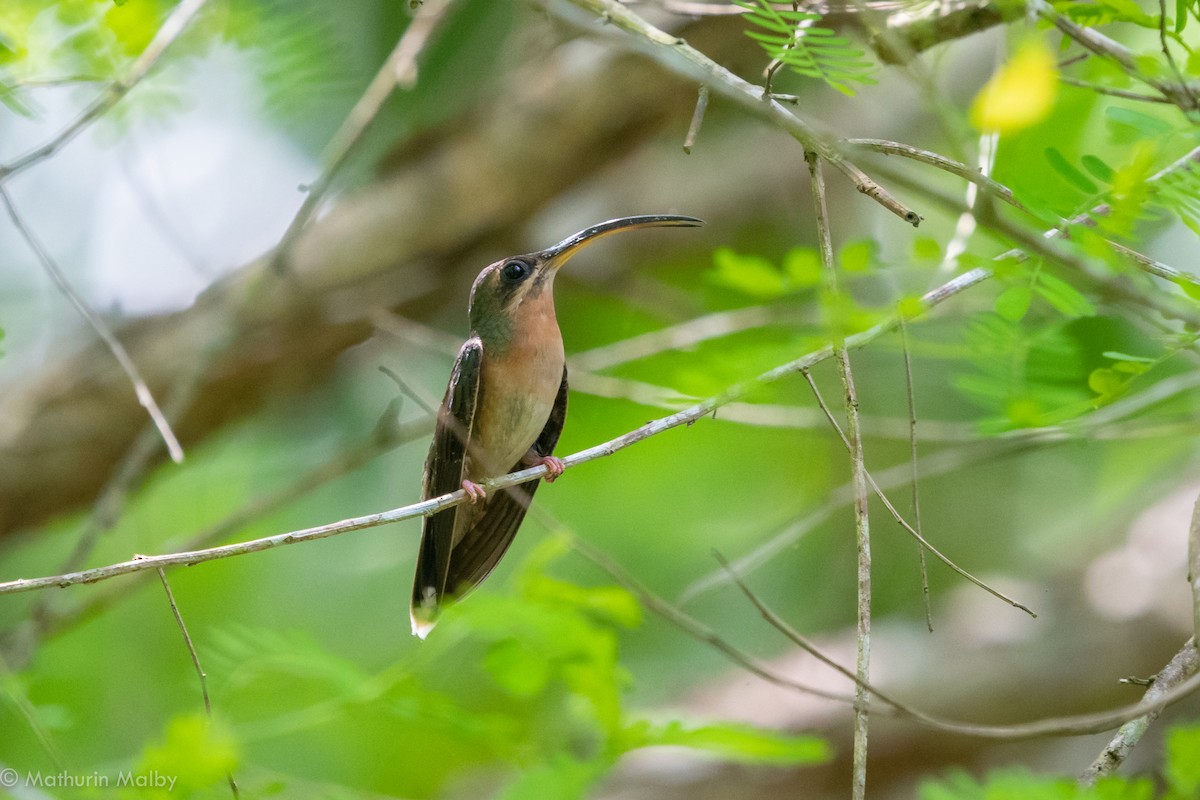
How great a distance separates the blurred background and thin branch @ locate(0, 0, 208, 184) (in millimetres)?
115

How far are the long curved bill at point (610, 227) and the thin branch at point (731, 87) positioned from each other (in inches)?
47.0

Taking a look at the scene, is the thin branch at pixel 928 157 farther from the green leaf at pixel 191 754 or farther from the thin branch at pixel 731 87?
the green leaf at pixel 191 754

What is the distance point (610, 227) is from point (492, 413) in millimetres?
1185

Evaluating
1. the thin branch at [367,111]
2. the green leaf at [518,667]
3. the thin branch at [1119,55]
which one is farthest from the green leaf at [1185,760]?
the thin branch at [367,111]

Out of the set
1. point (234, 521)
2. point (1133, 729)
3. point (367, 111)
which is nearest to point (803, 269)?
point (1133, 729)

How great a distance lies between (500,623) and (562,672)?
365 millimetres

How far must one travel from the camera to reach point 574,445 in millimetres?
7602

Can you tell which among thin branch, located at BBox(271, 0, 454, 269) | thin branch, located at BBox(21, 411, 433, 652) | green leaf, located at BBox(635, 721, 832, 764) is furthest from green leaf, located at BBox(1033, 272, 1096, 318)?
thin branch, located at BBox(21, 411, 433, 652)

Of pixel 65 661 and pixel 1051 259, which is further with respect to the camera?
pixel 65 661

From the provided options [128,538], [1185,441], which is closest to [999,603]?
[1185,441]

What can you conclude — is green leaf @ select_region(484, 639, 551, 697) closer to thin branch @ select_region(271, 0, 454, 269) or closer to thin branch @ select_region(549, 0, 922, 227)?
thin branch @ select_region(549, 0, 922, 227)

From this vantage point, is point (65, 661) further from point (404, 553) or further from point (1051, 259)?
point (1051, 259)

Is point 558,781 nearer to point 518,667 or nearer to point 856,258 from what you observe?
point 518,667

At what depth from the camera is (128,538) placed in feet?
27.3
